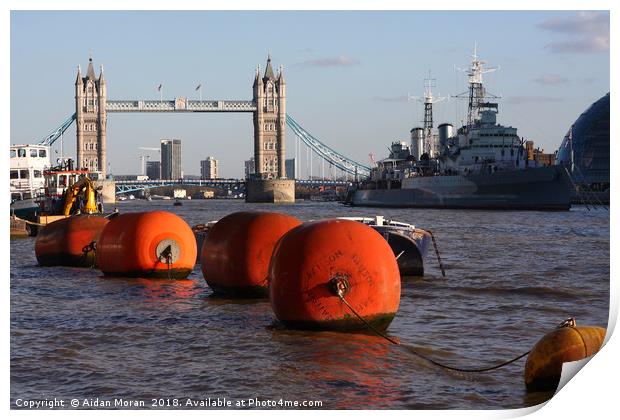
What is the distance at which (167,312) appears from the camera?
1661cm

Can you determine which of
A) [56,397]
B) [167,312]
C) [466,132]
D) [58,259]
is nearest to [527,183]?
[466,132]

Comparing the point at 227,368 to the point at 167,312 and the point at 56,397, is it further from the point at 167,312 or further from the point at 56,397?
the point at 167,312

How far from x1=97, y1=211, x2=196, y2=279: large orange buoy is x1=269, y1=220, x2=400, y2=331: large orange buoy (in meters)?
7.60

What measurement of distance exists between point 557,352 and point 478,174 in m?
77.4

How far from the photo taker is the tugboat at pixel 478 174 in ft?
270

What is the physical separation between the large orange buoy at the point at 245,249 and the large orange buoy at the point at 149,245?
2976 mm

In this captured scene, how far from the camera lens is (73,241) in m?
25.1

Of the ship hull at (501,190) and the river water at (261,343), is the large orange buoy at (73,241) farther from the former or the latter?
the ship hull at (501,190)

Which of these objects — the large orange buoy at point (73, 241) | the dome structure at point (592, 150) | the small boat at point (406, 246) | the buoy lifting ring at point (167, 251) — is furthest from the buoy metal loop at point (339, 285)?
the dome structure at point (592, 150)

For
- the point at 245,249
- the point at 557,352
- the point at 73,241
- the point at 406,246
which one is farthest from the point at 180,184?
the point at 557,352

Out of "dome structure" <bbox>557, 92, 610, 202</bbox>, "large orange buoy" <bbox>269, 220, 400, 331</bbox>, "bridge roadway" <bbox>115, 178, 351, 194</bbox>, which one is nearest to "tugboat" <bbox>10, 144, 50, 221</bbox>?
"large orange buoy" <bbox>269, 220, 400, 331</bbox>

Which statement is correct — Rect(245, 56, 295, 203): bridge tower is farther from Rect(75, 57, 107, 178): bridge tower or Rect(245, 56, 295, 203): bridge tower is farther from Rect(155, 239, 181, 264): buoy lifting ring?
Rect(155, 239, 181, 264): buoy lifting ring
